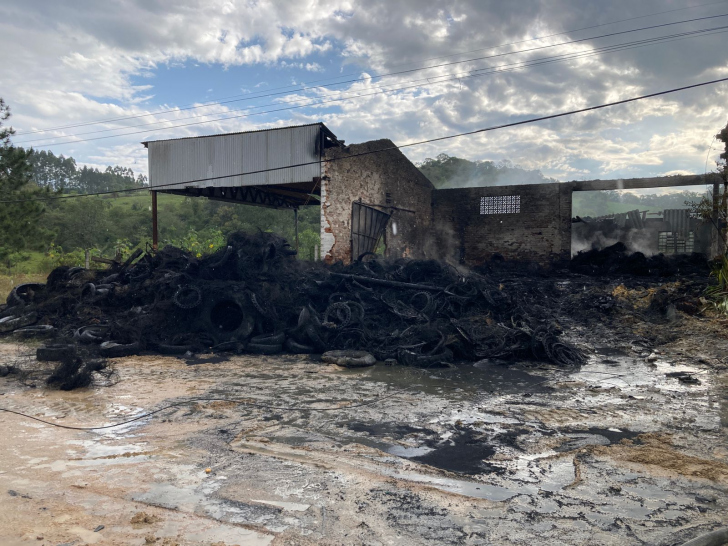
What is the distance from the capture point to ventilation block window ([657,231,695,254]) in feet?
75.2

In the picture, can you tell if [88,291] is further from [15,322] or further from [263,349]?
[263,349]

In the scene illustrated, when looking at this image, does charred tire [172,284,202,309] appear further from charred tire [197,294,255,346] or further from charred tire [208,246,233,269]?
charred tire [208,246,233,269]

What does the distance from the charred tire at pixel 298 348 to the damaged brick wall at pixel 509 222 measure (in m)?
14.4

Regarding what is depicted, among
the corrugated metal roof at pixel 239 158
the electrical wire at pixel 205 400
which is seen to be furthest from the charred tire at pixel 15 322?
the corrugated metal roof at pixel 239 158

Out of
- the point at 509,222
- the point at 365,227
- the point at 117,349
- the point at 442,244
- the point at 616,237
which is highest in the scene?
the point at 509,222

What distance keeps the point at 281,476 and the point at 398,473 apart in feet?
2.94

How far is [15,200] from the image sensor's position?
20.8m

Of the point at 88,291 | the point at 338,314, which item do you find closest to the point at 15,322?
the point at 88,291

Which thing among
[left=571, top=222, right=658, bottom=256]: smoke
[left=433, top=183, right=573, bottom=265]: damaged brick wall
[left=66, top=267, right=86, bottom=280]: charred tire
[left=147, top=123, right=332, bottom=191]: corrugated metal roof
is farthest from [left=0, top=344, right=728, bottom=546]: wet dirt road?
[left=571, top=222, right=658, bottom=256]: smoke

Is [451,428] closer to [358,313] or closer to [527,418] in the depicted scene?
[527,418]

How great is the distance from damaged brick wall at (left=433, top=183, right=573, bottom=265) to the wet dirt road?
46.6ft

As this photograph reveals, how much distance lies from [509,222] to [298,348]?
48.7 feet

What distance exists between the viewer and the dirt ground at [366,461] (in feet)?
9.75

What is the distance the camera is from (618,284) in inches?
591
